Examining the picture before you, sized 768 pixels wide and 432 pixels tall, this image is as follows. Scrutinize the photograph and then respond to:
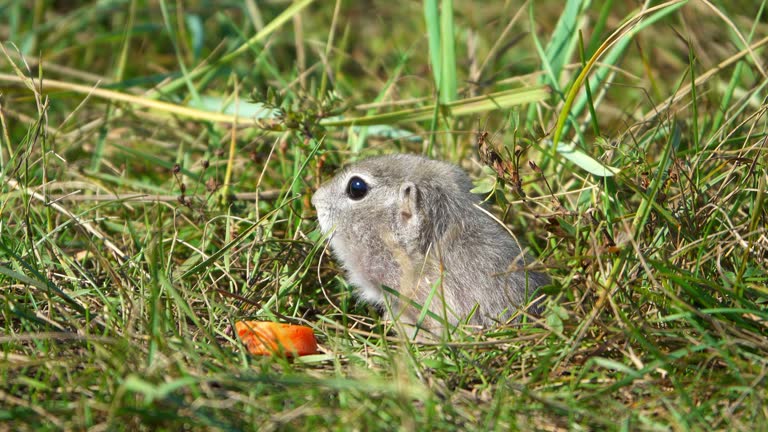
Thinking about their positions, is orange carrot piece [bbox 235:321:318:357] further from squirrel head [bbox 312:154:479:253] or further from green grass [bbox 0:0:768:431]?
squirrel head [bbox 312:154:479:253]

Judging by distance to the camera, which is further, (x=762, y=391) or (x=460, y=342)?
(x=460, y=342)

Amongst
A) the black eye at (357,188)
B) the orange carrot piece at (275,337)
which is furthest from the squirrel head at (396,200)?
the orange carrot piece at (275,337)

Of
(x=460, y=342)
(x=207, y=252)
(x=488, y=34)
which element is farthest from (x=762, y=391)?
(x=488, y=34)

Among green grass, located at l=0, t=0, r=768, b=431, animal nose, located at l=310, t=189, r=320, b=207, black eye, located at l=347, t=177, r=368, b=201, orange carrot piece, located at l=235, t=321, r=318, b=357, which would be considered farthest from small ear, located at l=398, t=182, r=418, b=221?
orange carrot piece, located at l=235, t=321, r=318, b=357

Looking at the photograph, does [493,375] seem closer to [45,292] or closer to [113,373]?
[113,373]

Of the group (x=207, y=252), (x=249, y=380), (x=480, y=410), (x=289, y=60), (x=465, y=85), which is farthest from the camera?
(x=289, y=60)
